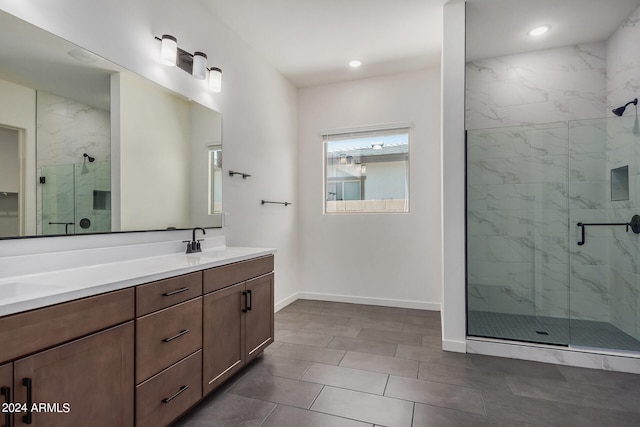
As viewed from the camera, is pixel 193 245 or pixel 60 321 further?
pixel 193 245

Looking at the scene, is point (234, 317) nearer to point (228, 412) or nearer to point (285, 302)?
point (228, 412)

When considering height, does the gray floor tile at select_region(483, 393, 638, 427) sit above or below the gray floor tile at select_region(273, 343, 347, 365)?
above

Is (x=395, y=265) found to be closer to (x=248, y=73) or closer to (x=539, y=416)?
(x=539, y=416)

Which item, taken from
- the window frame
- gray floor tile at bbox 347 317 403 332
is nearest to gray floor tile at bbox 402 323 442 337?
gray floor tile at bbox 347 317 403 332

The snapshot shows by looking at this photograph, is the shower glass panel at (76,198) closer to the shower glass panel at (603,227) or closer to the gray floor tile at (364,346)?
the gray floor tile at (364,346)

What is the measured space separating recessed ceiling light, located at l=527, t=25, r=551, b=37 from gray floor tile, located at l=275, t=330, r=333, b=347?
3408 millimetres

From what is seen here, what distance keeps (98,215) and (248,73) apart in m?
2.08

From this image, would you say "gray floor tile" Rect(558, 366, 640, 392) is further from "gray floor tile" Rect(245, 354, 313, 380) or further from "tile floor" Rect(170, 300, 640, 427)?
"gray floor tile" Rect(245, 354, 313, 380)

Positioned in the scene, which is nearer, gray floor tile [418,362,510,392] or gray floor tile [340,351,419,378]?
gray floor tile [418,362,510,392]

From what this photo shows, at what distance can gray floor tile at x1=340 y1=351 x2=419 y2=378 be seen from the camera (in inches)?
89.7

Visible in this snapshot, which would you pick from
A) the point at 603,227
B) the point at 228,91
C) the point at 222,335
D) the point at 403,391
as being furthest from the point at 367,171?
the point at 222,335

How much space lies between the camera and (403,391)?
79.9 inches

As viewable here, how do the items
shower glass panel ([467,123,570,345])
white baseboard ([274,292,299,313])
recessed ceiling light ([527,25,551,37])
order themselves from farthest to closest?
white baseboard ([274,292,299,313]) < recessed ceiling light ([527,25,551,37]) < shower glass panel ([467,123,570,345])

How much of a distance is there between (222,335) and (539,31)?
3765 millimetres
